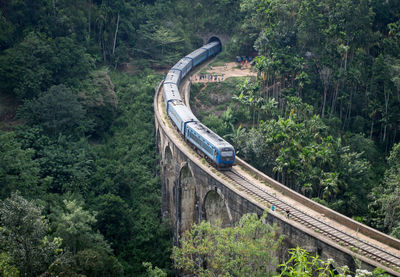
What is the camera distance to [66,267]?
24.4 m

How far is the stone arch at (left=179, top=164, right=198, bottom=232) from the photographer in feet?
121

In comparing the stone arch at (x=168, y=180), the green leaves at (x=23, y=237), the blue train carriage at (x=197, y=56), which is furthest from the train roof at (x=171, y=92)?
the green leaves at (x=23, y=237)

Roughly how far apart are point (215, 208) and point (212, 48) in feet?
137

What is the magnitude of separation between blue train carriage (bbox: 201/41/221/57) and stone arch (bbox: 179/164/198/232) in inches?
1368

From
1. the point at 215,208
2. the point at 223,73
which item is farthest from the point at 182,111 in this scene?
the point at 223,73

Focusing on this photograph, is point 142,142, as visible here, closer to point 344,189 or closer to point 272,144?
point 272,144

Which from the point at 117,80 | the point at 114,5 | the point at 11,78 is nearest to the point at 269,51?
the point at 117,80

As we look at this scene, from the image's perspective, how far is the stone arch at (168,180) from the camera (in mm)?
41312

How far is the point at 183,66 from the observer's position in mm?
58219

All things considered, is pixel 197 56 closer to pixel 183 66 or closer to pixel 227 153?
pixel 183 66

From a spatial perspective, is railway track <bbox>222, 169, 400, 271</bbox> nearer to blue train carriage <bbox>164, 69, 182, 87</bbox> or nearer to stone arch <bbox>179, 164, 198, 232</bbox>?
stone arch <bbox>179, 164, 198, 232</bbox>

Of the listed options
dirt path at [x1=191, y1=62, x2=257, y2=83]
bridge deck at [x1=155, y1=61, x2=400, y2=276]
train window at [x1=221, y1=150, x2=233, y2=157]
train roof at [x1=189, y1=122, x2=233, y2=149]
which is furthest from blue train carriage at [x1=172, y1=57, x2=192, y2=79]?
train window at [x1=221, y1=150, x2=233, y2=157]

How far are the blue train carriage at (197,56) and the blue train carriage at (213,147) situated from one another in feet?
90.2

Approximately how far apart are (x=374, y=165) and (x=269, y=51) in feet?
63.7
